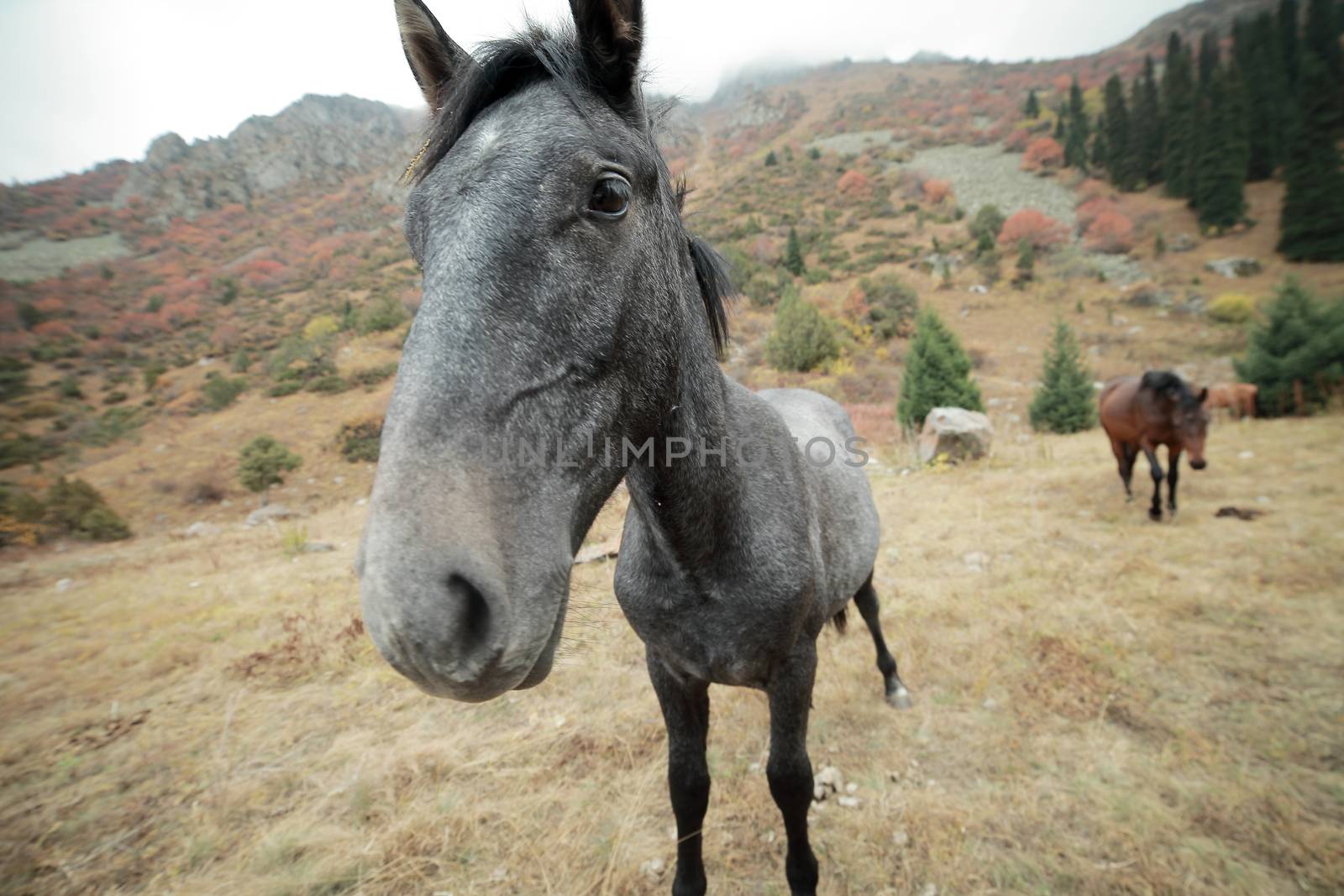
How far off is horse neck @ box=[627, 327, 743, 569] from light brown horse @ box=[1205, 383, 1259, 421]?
641 inches

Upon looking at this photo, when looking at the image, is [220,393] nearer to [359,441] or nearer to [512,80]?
[359,441]

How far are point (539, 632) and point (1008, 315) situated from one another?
1391 inches

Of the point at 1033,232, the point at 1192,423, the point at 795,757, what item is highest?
the point at 795,757

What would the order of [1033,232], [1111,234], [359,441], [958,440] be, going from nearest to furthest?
1. [958,440]
2. [359,441]
3. [1111,234]
4. [1033,232]

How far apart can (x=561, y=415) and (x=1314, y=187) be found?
1915 inches

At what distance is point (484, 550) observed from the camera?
2.78 ft

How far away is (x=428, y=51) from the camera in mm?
1552

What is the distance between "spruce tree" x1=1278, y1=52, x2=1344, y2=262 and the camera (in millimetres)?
27781

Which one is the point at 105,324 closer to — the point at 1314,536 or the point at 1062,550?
the point at 1062,550

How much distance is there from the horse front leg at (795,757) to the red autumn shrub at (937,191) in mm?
58477

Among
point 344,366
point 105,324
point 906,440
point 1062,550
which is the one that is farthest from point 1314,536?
point 105,324

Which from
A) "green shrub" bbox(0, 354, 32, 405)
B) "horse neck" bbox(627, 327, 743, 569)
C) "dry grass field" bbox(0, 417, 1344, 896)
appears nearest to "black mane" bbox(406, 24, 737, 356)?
"horse neck" bbox(627, 327, 743, 569)

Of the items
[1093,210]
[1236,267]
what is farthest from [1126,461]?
[1093,210]

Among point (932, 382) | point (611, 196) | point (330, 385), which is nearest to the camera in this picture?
point (611, 196)
